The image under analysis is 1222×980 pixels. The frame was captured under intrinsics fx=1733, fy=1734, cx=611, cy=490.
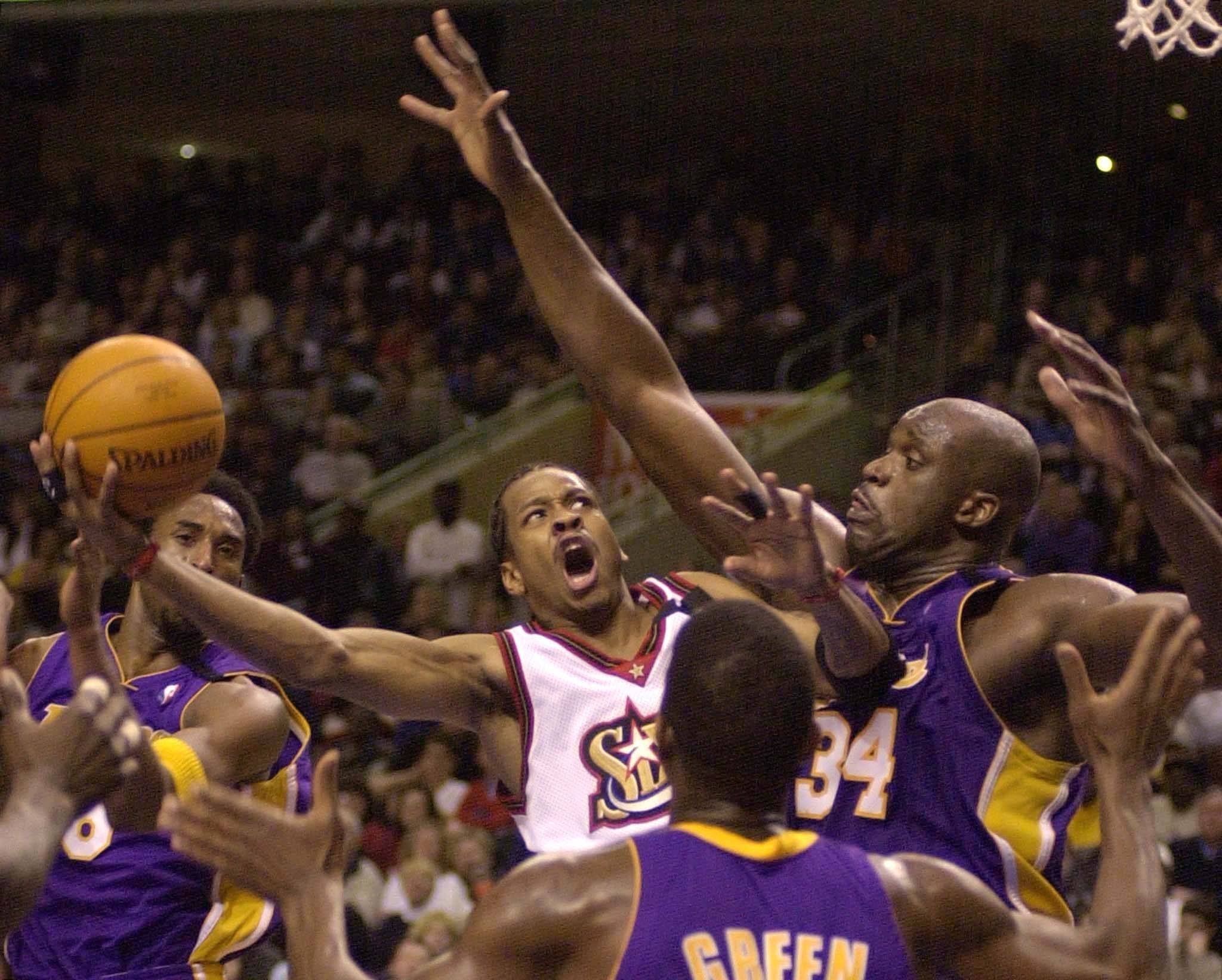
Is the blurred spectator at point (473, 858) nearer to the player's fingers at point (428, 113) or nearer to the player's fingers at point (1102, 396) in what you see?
the player's fingers at point (428, 113)

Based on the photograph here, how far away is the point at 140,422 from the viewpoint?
11.8 feet

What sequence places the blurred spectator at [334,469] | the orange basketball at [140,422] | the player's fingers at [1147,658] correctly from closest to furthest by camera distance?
the player's fingers at [1147,658] → the orange basketball at [140,422] → the blurred spectator at [334,469]

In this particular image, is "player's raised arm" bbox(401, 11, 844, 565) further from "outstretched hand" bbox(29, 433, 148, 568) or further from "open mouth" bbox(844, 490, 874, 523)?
"outstretched hand" bbox(29, 433, 148, 568)

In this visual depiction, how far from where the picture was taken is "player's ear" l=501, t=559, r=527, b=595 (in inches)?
165

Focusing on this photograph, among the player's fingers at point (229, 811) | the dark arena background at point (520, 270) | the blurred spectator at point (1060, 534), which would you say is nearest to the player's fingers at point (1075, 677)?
the player's fingers at point (229, 811)

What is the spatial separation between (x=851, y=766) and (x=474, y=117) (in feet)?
5.57

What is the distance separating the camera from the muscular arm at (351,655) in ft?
11.4

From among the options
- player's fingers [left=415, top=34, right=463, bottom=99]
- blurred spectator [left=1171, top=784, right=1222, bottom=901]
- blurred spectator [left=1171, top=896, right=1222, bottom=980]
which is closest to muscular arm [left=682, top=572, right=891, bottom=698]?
player's fingers [left=415, top=34, right=463, bottom=99]

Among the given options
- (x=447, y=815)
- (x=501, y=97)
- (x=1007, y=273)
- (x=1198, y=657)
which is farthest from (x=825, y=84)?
(x=1198, y=657)

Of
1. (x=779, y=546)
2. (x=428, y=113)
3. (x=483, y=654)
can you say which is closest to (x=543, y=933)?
(x=779, y=546)

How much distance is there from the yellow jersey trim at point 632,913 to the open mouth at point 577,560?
5.21 feet

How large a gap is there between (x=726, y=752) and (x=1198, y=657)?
76cm

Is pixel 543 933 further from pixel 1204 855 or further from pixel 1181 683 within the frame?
pixel 1204 855

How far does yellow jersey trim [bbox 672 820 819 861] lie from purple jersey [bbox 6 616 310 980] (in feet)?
6.52
